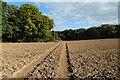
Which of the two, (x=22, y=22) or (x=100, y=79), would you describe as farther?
(x=22, y=22)

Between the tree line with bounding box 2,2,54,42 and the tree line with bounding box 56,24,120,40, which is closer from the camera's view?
the tree line with bounding box 2,2,54,42

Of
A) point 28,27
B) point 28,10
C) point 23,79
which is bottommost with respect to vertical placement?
point 23,79

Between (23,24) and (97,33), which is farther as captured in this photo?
(97,33)

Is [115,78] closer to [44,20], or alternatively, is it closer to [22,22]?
[22,22]

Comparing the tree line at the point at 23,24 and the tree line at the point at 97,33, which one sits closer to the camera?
the tree line at the point at 23,24

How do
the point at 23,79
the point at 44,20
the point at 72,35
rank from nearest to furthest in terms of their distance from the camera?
the point at 23,79 → the point at 44,20 → the point at 72,35

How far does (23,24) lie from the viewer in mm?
72688

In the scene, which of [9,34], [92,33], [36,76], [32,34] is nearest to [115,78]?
[36,76]

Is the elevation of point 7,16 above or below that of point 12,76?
above

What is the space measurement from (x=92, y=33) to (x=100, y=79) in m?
143

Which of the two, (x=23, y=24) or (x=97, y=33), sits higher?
(x=23, y=24)

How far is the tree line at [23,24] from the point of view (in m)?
69.2

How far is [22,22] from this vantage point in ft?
239

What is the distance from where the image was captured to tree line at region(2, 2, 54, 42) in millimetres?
69250
